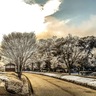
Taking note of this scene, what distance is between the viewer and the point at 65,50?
92000mm

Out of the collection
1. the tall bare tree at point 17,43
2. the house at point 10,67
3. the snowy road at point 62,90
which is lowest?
the snowy road at point 62,90

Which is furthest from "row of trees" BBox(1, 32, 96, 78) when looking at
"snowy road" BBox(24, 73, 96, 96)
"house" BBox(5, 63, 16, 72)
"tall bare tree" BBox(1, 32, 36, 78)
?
"snowy road" BBox(24, 73, 96, 96)

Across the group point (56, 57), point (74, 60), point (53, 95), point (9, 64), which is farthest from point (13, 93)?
point (9, 64)

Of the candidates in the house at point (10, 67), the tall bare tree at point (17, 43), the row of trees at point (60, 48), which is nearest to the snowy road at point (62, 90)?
the row of trees at point (60, 48)

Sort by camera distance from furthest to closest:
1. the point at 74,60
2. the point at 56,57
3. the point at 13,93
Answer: the point at 56,57
the point at 74,60
the point at 13,93

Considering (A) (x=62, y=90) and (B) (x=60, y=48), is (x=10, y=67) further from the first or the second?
(A) (x=62, y=90)

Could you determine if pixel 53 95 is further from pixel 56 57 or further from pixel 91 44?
pixel 91 44

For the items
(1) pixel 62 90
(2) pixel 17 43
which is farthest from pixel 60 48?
(1) pixel 62 90

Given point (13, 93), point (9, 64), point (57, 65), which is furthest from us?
point (9, 64)

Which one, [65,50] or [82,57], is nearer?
[65,50]

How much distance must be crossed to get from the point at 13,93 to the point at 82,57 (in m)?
75.7

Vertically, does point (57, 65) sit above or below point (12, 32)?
below

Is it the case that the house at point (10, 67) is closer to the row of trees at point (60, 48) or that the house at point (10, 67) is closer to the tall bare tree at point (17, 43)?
the row of trees at point (60, 48)

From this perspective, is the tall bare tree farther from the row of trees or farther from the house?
the house
